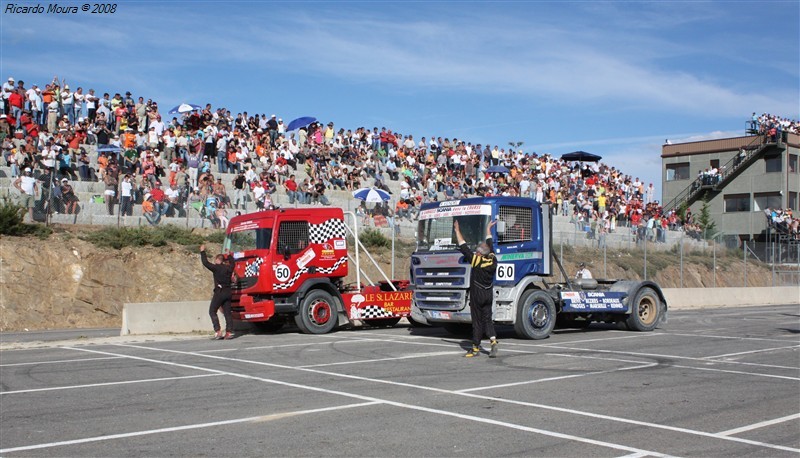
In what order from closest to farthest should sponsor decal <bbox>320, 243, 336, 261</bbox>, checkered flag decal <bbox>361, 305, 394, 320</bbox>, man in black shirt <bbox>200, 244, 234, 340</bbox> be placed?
man in black shirt <bbox>200, 244, 234, 340</bbox> < sponsor decal <bbox>320, 243, 336, 261</bbox> < checkered flag decal <bbox>361, 305, 394, 320</bbox>

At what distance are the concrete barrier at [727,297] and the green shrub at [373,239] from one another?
35.2 ft

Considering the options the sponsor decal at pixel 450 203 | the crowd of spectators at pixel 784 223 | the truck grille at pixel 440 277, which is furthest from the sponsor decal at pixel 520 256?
the crowd of spectators at pixel 784 223

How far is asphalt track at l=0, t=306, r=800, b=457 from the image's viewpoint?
25.0 ft

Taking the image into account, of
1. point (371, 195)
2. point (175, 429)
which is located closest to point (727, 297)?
point (371, 195)

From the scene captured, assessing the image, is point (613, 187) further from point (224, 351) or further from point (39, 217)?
point (224, 351)

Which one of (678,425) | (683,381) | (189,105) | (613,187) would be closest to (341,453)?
(678,425)

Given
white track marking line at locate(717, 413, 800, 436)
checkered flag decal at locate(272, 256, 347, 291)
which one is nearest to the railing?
checkered flag decal at locate(272, 256, 347, 291)

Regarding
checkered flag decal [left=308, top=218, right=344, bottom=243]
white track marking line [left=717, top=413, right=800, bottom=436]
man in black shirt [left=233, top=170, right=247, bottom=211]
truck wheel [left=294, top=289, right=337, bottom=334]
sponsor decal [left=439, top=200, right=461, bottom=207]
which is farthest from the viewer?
man in black shirt [left=233, top=170, right=247, bottom=211]

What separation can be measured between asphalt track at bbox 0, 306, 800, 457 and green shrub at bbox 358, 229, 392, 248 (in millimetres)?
13737

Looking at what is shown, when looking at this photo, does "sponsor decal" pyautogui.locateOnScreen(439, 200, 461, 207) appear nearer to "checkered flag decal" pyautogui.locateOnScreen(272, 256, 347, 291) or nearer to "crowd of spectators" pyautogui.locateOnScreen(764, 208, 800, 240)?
"checkered flag decal" pyautogui.locateOnScreen(272, 256, 347, 291)

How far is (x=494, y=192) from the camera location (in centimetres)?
3703

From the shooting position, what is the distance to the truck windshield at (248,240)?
18750 mm

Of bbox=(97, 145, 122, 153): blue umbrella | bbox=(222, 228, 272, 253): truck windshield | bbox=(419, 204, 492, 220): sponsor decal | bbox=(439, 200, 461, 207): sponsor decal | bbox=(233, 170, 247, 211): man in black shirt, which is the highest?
bbox=(97, 145, 122, 153): blue umbrella

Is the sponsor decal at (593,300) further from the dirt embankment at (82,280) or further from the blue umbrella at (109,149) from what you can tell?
the blue umbrella at (109,149)
